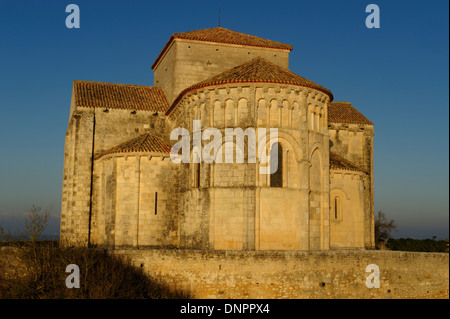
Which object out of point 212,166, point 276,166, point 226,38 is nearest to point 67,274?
point 212,166

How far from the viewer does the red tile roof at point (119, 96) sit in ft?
102

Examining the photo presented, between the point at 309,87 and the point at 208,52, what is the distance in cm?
912

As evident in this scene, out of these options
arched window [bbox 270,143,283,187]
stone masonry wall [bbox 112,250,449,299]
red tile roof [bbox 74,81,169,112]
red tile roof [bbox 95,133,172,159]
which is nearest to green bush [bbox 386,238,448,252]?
stone masonry wall [bbox 112,250,449,299]

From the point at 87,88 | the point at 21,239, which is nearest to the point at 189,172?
the point at 21,239

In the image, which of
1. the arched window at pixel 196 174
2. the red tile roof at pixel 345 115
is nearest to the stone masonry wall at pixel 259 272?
the arched window at pixel 196 174

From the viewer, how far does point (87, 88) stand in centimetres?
3244

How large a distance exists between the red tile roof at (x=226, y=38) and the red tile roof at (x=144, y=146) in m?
6.67

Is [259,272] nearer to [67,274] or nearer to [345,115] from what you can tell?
[67,274]

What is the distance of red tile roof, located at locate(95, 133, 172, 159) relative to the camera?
88.9ft

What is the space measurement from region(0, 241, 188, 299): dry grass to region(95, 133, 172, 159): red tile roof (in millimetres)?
6936

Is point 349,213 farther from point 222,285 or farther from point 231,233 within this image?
point 222,285

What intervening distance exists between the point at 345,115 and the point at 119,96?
49.2ft

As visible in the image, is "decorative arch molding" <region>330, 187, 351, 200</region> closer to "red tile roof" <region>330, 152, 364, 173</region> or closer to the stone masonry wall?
"red tile roof" <region>330, 152, 364, 173</region>

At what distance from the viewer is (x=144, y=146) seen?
2752cm
